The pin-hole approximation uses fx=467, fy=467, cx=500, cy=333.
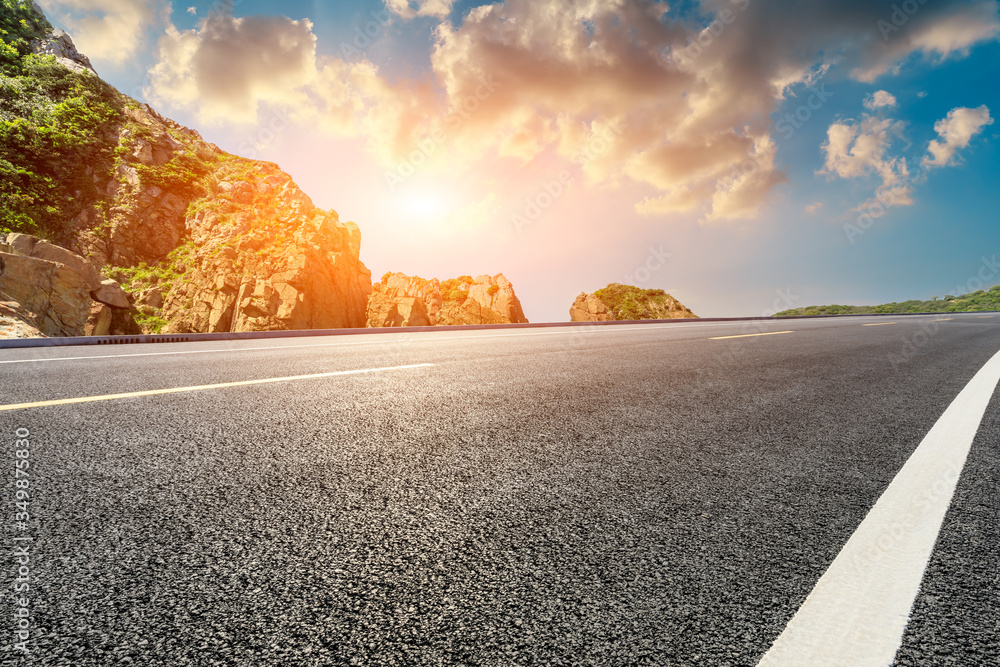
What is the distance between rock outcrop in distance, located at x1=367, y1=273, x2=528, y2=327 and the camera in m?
81.6

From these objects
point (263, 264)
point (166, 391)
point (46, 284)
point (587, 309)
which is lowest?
point (166, 391)

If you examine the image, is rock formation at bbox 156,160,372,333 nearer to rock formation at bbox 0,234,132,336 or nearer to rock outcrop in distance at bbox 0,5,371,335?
rock outcrop in distance at bbox 0,5,371,335

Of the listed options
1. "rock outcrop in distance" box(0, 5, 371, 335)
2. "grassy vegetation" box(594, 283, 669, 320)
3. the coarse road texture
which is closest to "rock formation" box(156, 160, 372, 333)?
"rock outcrop in distance" box(0, 5, 371, 335)

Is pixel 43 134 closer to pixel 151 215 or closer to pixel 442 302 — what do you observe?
pixel 151 215

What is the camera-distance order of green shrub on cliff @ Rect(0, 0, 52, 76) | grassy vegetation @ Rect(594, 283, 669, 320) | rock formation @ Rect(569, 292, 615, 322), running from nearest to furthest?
green shrub on cliff @ Rect(0, 0, 52, 76) < rock formation @ Rect(569, 292, 615, 322) < grassy vegetation @ Rect(594, 283, 669, 320)

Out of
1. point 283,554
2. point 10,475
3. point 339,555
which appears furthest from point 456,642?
point 10,475

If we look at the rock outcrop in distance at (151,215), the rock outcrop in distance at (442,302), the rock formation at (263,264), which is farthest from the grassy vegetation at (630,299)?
the rock outcrop in distance at (151,215)

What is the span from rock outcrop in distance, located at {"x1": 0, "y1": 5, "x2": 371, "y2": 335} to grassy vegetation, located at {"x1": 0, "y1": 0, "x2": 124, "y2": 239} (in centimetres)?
13

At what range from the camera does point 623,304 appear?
127250 millimetres

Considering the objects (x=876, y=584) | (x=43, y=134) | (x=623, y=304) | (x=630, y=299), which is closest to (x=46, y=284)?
(x=876, y=584)

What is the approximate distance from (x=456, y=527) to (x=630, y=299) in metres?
132

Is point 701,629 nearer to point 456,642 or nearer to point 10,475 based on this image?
point 456,642

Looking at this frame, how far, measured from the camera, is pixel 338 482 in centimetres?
201

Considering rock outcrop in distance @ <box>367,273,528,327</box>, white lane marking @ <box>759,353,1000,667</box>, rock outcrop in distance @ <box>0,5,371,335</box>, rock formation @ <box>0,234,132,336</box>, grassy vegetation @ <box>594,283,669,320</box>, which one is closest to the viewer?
white lane marking @ <box>759,353,1000,667</box>
